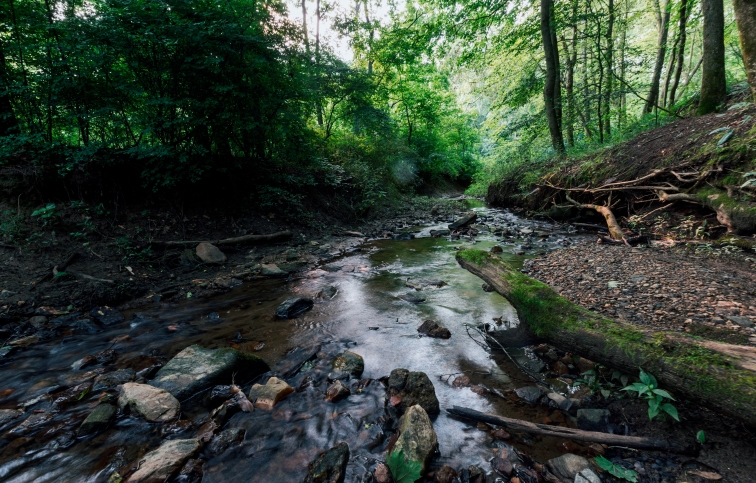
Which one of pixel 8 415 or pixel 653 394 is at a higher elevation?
pixel 653 394

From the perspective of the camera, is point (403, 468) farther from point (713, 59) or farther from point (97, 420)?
point (713, 59)

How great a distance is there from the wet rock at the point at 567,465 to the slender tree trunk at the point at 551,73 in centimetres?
1353

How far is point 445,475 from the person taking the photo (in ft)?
6.61

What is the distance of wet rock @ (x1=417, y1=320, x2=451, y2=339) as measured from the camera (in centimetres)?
394

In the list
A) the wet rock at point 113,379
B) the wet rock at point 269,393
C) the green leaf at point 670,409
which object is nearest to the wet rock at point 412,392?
the wet rock at point 269,393

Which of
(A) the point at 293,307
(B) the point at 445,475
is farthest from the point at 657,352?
(A) the point at 293,307

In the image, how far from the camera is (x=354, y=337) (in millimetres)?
4113

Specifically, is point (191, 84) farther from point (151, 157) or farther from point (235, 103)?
point (151, 157)

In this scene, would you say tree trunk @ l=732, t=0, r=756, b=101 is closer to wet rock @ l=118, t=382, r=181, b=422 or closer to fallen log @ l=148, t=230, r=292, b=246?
wet rock @ l=118, t=382, r=181, b=422

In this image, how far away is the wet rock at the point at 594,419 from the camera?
229 cm

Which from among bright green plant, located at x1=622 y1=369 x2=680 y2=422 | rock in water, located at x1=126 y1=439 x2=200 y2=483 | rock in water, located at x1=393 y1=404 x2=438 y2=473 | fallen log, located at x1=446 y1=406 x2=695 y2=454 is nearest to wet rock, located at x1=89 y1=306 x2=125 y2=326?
rock in water, located at x1=126 y1=439 x2=200 y2=483

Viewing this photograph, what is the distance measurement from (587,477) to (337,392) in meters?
1.97

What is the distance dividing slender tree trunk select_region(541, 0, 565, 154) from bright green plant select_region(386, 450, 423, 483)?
1410 cm

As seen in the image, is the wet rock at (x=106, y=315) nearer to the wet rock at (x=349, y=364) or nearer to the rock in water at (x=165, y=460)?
the rock in water at (x=165, y=460)
